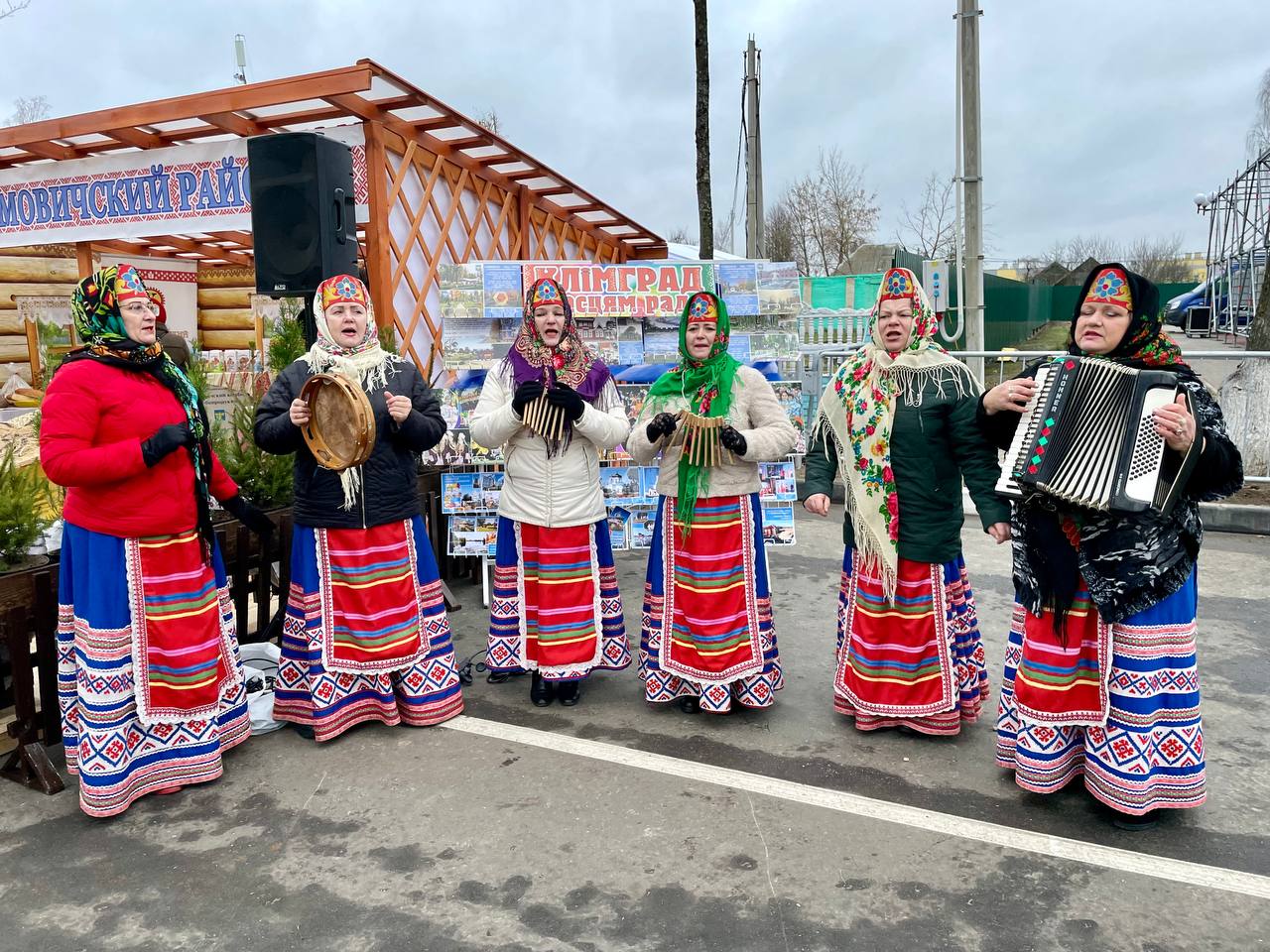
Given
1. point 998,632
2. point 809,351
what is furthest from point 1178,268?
point 998,632

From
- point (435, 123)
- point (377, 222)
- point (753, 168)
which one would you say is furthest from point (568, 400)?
point (753, 168)

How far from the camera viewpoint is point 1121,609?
100 inches

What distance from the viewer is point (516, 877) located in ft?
8.13

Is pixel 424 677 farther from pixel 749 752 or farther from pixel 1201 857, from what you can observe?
pixel 1201 857

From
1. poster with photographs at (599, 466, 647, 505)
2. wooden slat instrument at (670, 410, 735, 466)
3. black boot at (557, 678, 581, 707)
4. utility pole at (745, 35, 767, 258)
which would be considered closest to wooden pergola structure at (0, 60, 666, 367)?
poster with photographs at (599, 466, 647, 505)

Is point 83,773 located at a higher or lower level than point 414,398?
lower

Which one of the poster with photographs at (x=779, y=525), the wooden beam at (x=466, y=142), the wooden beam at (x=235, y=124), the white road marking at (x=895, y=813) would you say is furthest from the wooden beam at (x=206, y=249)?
the white road marking at (x=895, y=813)

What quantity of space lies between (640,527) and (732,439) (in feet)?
6.91

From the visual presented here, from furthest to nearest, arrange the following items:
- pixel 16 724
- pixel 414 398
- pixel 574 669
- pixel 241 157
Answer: pixel 241 157 < pixel 574 669 < pixel 414 398 < pixel 16 724

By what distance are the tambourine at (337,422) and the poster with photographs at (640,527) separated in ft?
7.81

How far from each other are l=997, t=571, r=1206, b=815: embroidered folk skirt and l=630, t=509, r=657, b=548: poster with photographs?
278 cm

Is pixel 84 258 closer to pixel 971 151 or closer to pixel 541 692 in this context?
pixel 541 692

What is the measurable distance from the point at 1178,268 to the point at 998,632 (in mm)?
44268

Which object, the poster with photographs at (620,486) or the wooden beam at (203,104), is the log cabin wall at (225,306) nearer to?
the wooden beam at (203,104)
